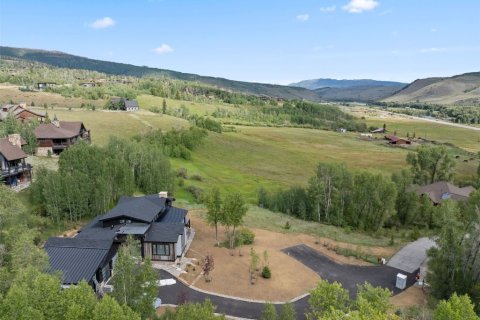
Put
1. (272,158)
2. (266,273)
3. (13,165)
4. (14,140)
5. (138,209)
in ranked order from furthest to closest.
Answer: (272,158), (14,140), (13,165), (138,209), (266,273)

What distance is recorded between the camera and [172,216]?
4575 cm

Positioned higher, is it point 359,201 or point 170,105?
point 170,105

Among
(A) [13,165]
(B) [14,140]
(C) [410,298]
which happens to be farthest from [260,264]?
(B) [14,140]

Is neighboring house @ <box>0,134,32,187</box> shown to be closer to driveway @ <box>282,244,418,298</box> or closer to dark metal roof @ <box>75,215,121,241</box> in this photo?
dark metal roof @ <box>75,215,121,241</box>

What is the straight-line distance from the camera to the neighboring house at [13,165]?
50.4 metres

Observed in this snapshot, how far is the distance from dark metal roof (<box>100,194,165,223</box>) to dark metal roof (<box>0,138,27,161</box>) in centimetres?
1749

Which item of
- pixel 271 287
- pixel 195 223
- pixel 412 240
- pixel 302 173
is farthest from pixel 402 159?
pixel 271 287

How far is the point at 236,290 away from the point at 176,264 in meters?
7.55

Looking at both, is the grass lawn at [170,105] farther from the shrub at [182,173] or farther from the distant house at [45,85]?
the shrub at [182,173]

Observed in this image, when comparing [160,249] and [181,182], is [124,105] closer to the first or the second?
[181,182]

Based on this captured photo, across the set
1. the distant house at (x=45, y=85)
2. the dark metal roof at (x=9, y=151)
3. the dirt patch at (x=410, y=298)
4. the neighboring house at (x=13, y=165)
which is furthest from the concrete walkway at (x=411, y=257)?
the distant house at (x=45, y=85)

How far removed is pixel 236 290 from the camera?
34312 millimetres

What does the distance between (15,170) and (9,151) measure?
2732 millimetres

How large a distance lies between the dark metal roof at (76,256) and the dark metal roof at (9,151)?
21.5 metres
